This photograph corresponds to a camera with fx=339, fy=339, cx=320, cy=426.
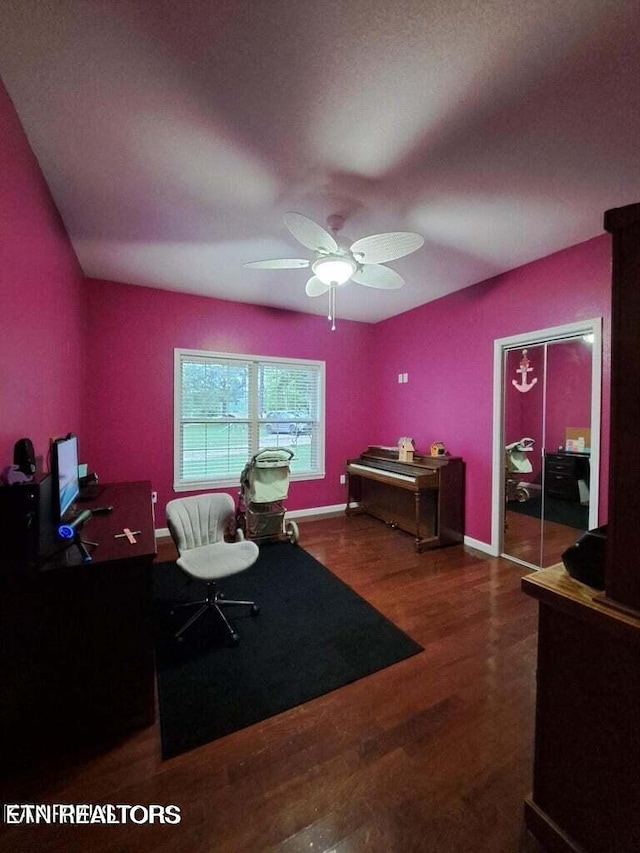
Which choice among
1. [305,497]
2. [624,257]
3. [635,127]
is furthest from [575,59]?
[305,497]

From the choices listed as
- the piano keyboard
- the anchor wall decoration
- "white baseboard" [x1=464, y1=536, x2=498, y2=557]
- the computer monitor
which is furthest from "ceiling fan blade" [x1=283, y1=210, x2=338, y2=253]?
"white baseboard" [x1=464, y1=536, x2=498, y2=557]

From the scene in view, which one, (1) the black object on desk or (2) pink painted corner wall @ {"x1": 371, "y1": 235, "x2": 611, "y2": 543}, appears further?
(2) pink painted corner wall @ {"x1": 371, "y1": 235, "x2": 611, "y2": 543}

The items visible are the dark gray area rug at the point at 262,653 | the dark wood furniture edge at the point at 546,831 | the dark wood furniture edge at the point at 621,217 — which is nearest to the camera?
the dark wood furniture edge at the point at 621,217

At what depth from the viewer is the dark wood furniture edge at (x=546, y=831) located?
1.02 metres

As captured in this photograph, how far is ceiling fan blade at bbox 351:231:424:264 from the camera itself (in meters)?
1.92

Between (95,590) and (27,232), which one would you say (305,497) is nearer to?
(95,590)

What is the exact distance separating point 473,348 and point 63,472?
12.0 ft

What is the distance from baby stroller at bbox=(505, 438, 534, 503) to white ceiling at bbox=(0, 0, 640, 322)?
176 cm

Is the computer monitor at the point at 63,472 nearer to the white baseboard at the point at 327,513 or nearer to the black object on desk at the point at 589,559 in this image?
the white baseboard at the point at 327,513

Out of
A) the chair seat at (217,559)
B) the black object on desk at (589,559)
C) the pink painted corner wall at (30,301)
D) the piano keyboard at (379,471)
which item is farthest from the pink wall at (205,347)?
the black object on desk at (589,559)

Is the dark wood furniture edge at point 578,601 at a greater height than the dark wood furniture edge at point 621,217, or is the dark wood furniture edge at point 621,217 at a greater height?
the dark wood furniture edge at point 621,217

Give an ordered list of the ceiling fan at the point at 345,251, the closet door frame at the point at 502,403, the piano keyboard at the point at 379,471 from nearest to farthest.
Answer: the ceiling fan at the point at 345,251
the closet door frame at the point at 502,403
the piano keyboard at the point at 379,471

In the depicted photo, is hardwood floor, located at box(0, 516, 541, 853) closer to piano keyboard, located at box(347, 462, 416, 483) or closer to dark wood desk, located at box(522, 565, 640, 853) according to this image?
dark wood desk, located at box(522, 565, 640, 853)

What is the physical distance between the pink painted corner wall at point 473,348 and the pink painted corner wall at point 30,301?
3.60 m
